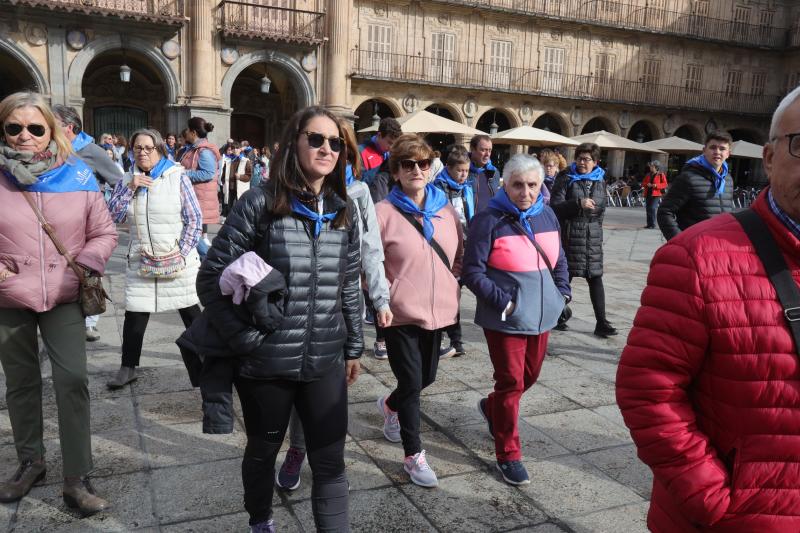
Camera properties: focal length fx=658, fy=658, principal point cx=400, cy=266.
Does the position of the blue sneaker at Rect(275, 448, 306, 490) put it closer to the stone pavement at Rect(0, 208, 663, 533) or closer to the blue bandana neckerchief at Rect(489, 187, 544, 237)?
the stone pavement at Rect(0, 208, 663, 533)

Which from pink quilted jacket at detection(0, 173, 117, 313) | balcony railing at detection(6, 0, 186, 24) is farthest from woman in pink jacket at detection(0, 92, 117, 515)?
balcony railing at detection(6, 0, 186, 24)

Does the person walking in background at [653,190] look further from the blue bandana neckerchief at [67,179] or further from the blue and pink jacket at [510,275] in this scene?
the blue bandana neckerchief at [67,179]

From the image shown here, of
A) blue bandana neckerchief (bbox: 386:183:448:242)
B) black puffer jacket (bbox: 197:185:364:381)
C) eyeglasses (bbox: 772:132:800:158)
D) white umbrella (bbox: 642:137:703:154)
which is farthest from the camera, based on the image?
white umbrella (bbox: 642:137:703:154)

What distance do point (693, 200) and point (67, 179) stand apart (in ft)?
13.7

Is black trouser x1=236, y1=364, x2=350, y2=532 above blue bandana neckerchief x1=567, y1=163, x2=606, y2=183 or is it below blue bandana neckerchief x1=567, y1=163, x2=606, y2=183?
below

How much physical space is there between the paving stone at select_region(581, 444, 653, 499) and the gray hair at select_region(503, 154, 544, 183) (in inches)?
61.9

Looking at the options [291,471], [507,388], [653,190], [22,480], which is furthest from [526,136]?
[22,480]

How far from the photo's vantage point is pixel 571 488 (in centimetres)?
324

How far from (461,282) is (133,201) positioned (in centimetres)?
228

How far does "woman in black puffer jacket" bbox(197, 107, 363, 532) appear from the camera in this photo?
91.8 inches

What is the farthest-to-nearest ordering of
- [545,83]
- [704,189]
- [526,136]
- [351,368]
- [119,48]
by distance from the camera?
[545,83]
[119,48]
[526,136]
[704,189]
[351,368]

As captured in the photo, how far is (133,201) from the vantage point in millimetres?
4316

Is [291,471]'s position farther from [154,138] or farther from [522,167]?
[154,138]

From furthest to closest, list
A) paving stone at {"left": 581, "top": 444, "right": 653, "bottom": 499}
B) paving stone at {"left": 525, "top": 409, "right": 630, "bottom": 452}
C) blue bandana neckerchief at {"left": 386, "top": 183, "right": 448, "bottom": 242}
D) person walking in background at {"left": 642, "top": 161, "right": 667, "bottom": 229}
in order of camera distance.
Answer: person walking in background at {"left": 642, "top": 161, "right": 667, "bottom": 229} < paving stone at {"left": 525, "top": 409, "right": 630, "bottom": 452} < blue bandana neckerchief at {"left": 386, "top": 183, "right": 448, "bottom": 242} < paving stone at {"left": 581, "top": 444, "right": 653, "bottom": 499}
